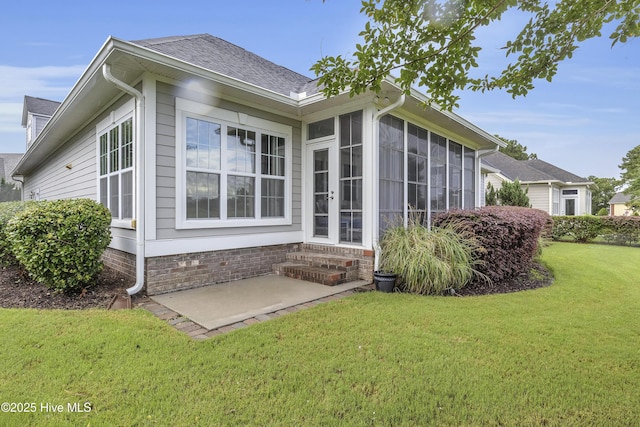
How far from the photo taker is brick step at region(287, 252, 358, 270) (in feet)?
17.9

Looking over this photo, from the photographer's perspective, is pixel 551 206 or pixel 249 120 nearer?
pixel 249 120

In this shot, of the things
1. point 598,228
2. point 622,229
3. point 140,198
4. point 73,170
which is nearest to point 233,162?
point 140,198

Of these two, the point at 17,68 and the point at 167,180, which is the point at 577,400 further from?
the point at 17,68

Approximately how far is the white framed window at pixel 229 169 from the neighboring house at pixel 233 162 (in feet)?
0.06

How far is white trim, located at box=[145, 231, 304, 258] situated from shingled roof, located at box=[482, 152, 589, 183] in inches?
668

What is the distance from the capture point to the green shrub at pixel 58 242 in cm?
404

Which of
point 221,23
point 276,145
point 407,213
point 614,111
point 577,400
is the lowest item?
point 577,400

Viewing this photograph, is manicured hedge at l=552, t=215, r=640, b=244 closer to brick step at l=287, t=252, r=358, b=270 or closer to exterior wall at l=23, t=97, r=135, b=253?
brick step at l=287, t=252, r=358, b=270

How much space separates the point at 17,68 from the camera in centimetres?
1099

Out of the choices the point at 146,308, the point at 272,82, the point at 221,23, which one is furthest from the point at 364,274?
the point at 221,23

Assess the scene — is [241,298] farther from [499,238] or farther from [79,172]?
[79,172]

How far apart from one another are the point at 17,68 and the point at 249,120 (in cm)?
1128

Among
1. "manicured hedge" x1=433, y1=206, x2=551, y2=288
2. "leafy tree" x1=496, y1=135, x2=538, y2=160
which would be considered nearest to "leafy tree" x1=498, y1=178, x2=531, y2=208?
"manicured hedge" x1=433, y1=206, x2=551, y2=288

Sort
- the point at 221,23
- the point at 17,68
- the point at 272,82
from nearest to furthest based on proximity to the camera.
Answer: the point at 272,82
the point at 221,23
the point at 17,68
